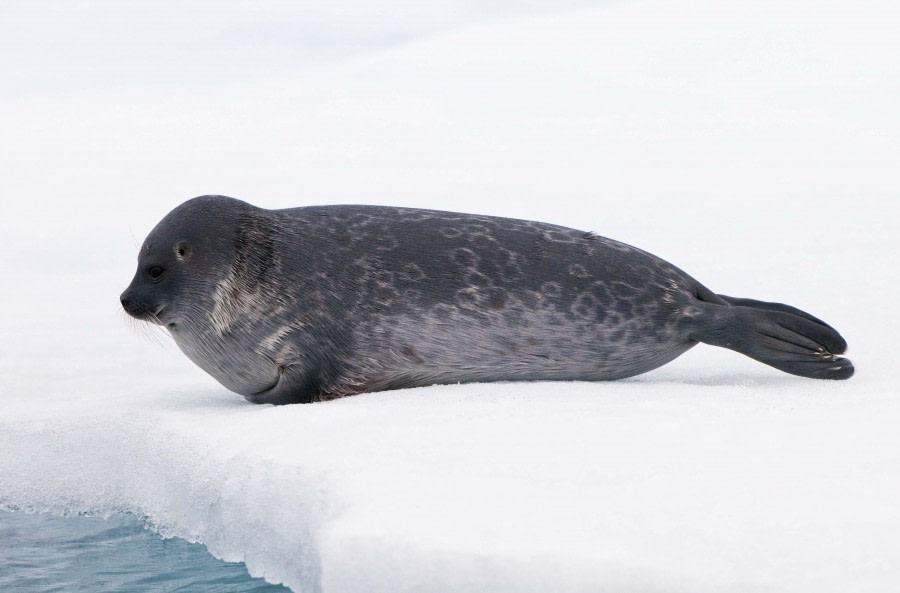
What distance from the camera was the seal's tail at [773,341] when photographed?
4.85 m

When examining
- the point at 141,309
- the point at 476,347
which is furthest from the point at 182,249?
the point at 476,347

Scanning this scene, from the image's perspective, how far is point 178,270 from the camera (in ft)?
15.1

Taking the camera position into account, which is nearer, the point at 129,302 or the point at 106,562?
the point at 106,562

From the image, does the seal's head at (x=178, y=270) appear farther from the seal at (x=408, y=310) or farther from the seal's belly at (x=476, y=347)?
the seal's belly at (x=476, y=347)

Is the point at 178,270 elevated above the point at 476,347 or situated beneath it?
elevated above

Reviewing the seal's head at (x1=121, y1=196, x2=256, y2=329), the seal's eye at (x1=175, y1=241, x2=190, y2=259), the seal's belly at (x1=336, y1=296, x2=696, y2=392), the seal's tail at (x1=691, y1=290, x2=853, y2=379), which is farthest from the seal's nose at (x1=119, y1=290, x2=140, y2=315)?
the seal's tail at (x1=691, y1=290, x2=853, y2=379)

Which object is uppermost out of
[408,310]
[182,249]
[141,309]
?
[182,249]

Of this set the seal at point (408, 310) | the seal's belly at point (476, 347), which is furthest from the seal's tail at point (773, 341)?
the seal's belly at point (476, 347)

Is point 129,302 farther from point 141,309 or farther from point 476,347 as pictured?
point 476,347

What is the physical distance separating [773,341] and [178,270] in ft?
8.57

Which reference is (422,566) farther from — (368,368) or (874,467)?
Answer: (368,368)

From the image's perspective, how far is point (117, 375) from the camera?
19.1 feet

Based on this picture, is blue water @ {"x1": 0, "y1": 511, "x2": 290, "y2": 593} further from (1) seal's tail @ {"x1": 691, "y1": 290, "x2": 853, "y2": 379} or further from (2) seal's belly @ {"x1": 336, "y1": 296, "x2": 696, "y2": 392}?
(1) seal's tail @ {"x1": 691, "y1": 290, "x2": 853, "y2": 379}

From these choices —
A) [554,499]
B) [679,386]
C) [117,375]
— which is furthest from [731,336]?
[117,375]
